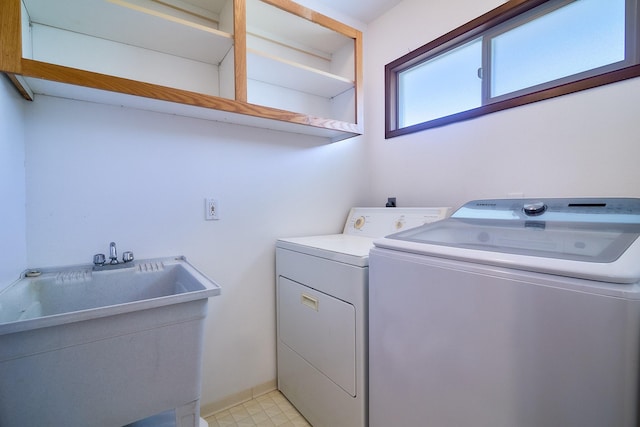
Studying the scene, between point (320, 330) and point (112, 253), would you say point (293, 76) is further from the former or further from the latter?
point (320, 330)

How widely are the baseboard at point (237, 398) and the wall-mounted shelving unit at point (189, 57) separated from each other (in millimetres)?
1617

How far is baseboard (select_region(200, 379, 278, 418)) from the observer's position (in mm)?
1601

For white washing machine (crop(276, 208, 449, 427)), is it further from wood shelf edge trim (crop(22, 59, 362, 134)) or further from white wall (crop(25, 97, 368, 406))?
wood shelf edge trim (crop(22, 59, 362, 134))

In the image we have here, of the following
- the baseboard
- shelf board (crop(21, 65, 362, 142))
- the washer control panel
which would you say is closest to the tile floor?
the baseboard

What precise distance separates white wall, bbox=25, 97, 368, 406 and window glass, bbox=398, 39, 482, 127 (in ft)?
1.83

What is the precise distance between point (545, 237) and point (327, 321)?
3.11 feet

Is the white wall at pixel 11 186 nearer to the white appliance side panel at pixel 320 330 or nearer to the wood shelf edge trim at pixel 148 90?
the wood shelf edge trim at pixel 148 90

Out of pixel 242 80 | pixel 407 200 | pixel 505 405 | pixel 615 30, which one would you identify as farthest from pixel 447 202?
pixel 242 80

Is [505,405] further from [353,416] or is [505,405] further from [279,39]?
[279,39]

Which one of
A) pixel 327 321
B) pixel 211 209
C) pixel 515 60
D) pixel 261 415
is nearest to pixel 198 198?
pixel 211 209

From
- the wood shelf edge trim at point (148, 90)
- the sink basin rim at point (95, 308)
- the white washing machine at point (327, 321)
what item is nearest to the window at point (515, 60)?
the white washing machine at point (327, 321)

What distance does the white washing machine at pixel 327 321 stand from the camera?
121 centimetres

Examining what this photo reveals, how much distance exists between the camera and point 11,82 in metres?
1.03

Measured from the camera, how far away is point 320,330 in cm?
143
